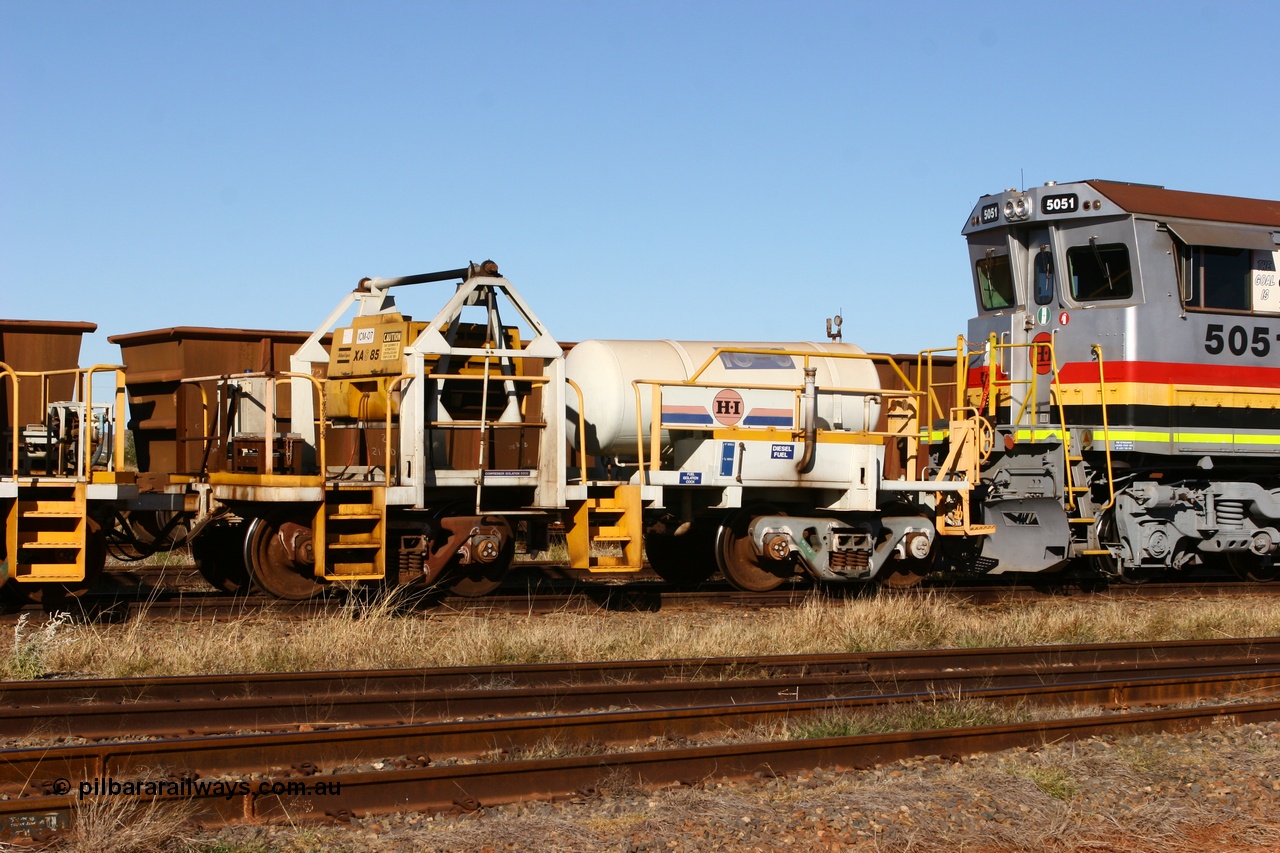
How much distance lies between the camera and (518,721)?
6.80 m

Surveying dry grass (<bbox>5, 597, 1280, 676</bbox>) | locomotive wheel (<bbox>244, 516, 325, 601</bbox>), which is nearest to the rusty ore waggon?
locomotive wheel (<bbox>244, 516, 325, 601</bbox>)

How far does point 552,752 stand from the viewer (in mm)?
6719

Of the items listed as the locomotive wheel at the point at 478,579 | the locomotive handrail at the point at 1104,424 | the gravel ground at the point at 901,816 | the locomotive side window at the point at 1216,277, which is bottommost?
the gravel ground at the point at 901,816

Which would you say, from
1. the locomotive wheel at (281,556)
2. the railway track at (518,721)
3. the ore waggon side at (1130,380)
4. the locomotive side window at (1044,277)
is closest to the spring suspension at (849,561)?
the ore waggon side at (1130,380)

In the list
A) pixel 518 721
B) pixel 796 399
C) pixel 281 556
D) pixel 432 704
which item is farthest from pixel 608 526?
pixel 518 721

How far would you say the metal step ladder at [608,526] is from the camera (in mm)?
11805

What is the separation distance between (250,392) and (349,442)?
1.03 meters

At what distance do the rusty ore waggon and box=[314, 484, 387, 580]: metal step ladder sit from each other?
3 cm

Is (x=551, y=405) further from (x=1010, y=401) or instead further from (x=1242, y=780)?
(x=1242, y=780)

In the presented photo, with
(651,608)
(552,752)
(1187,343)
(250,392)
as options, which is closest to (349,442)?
(250,392)

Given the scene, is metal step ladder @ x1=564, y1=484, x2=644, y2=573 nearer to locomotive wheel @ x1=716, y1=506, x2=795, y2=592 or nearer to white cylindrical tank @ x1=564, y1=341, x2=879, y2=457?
white cylindrical tank @ x1=564, y1=341, x2=879, y2=457

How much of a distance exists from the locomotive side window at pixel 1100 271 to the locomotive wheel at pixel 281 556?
8509 millimetres

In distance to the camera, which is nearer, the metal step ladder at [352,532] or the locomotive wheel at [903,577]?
the metal step ladder at [352,532]

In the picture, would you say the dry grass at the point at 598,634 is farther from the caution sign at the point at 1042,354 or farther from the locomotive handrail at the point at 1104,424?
the caution sign at the point at 1042,354
